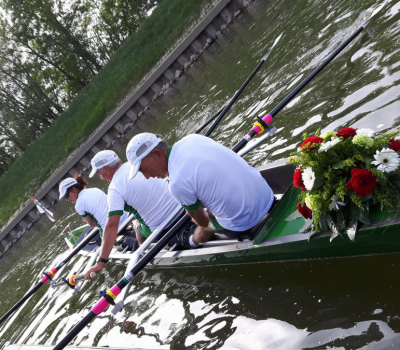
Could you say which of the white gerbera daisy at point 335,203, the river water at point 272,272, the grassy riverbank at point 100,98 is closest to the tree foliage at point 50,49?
the grassy riverbank at point 100,98

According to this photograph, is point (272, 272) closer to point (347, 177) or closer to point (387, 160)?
point (347, 177)

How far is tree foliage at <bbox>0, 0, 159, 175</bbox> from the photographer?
33.1 meters

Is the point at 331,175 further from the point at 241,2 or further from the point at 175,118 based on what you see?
the point at 241,2

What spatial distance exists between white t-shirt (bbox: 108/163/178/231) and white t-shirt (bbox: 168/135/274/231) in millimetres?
1558

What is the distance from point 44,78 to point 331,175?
120ft

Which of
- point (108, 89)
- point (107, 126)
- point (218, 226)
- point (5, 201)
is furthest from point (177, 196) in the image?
point (5, 201)

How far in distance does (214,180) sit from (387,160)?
1889mm

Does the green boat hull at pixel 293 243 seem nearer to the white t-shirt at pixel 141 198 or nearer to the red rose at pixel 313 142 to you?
the white t-shirt at pixel 141 198

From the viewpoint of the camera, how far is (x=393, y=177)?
4.40 metres

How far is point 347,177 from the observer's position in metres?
4.72

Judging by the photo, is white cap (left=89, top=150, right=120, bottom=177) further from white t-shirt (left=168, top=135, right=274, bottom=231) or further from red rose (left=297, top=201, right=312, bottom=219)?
red rose (left=297, top=201, right=312, bottom=219)

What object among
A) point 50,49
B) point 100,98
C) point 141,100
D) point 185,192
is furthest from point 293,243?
point 50,49

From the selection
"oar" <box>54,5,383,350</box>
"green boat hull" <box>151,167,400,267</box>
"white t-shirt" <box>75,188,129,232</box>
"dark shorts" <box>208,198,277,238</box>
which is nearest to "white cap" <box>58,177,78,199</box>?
"white t-shirt" <box>75,188,129,232</box>

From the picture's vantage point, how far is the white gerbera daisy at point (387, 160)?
4293 mm
